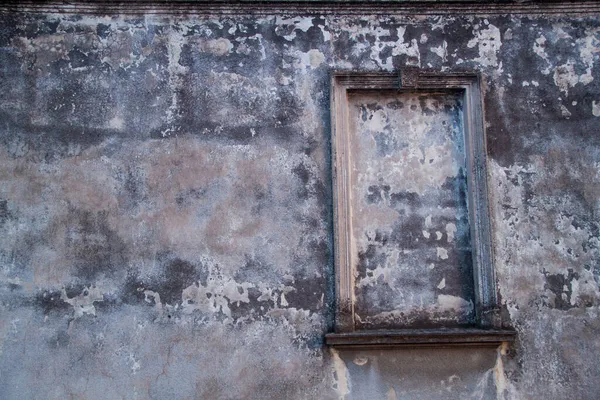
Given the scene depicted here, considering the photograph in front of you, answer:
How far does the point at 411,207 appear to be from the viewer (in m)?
5.29

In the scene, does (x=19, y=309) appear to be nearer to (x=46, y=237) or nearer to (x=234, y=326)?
(x=46, y=237)

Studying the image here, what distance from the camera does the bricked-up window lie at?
5.11 meters

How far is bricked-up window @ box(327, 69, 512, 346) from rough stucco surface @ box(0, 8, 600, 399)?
0.13 metres

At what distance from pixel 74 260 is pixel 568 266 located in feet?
12.3

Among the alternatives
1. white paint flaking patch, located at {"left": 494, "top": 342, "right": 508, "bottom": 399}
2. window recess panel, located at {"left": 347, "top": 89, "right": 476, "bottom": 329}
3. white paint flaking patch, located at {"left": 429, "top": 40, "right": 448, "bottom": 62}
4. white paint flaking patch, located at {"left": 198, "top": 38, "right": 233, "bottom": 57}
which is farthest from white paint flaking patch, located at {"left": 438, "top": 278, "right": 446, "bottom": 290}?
white paint flaking patch, located at {"left": 198, "top": 38, "right": 233, "bottom": 57}

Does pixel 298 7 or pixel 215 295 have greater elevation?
pixel 298 7

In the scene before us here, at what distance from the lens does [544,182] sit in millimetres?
5258

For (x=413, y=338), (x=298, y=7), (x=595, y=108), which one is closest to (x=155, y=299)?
(x=413, y=338)

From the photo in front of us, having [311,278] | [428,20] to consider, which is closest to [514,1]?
[428,20]

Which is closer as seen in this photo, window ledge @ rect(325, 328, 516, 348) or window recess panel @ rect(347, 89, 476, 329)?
window ledge @ rect(325, 328, 516, 348)

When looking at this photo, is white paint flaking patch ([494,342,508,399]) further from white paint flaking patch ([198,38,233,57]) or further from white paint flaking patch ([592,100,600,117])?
white paint flaking patch ([198,38,233,57])

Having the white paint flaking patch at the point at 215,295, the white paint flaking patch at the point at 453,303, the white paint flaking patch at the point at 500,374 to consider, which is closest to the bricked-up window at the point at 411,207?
the white paint flaking patch at the point at 453,303

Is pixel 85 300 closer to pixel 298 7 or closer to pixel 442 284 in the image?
pixel 442 284

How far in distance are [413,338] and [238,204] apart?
165cm
